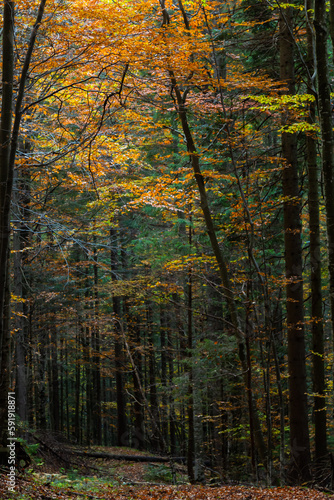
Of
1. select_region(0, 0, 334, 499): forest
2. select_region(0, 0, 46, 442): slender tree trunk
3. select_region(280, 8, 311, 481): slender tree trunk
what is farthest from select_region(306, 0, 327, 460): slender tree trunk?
select_region(0, 0, 46, 442): slender tree trunk

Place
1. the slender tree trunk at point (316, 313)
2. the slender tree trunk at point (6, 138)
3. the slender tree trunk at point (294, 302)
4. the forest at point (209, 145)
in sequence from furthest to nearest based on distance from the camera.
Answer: the slender tree trunk at point (316, 313) < the slender tree trunk at point (294, 302) < the forest at point (209, 145) < the slender tree trunk at point (6, 138)

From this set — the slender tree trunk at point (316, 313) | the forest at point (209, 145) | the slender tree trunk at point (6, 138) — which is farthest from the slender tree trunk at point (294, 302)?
the slender tree trunk at point (6, 138)

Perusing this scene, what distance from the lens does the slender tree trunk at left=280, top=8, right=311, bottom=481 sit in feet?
26.6

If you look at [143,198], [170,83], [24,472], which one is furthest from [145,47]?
[24,472]

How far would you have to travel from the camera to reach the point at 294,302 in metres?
8.51

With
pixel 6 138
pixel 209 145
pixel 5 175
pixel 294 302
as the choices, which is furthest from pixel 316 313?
pixel 6 138

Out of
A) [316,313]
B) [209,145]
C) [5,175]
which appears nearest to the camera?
[5,175]

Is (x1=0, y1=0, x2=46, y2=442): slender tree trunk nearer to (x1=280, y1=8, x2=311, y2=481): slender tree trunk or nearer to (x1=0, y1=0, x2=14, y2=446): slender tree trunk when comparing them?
(x1=0, y1=0, x2=14, y2=446): slender tree trunk

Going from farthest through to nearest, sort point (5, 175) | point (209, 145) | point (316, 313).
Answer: point (316, 313), point (209, 145), point (5, 175)

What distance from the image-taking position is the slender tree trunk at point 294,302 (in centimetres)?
810

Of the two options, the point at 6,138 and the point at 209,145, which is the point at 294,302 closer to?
the point at 209,145

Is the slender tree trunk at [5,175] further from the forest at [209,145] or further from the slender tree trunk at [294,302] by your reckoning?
the slender tree trunk at [294,302]

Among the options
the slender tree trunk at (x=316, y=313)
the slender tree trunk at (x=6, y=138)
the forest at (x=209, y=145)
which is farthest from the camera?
the slender tree trunk at (x=316, y=313)

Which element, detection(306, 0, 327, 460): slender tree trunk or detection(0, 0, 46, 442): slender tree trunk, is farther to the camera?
detection(306, 0, 327, 460): slender tree trunk
